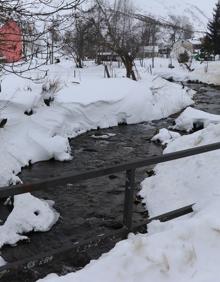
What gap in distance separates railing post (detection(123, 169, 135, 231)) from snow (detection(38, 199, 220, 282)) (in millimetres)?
364

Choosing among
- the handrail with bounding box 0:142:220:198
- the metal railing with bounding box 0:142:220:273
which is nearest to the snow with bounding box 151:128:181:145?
the metal railing with bounding box 0:142:220:273

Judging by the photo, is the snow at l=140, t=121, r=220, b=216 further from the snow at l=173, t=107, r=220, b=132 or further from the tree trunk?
the tree trunk

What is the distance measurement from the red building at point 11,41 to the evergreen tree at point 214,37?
181ft

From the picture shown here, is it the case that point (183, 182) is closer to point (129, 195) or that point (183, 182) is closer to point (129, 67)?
point (129, 195)

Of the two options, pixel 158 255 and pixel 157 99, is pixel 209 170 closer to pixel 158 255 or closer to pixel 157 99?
pixel 158 255

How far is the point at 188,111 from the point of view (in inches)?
717

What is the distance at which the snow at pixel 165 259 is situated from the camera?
12.1 ft

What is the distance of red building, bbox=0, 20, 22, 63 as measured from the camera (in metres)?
7.05

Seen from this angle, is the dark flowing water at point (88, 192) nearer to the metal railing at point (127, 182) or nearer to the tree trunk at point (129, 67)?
the metal railing at point (127, 182)

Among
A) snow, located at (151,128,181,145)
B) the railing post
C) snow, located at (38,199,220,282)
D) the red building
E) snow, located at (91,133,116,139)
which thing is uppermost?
the red building

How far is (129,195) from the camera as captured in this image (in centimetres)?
440

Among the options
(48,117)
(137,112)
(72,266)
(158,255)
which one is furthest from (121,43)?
(158,255)

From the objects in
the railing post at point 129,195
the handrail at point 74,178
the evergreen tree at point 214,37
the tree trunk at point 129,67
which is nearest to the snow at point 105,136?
the tree trunk at point 129,67

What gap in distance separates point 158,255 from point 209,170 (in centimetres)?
440
